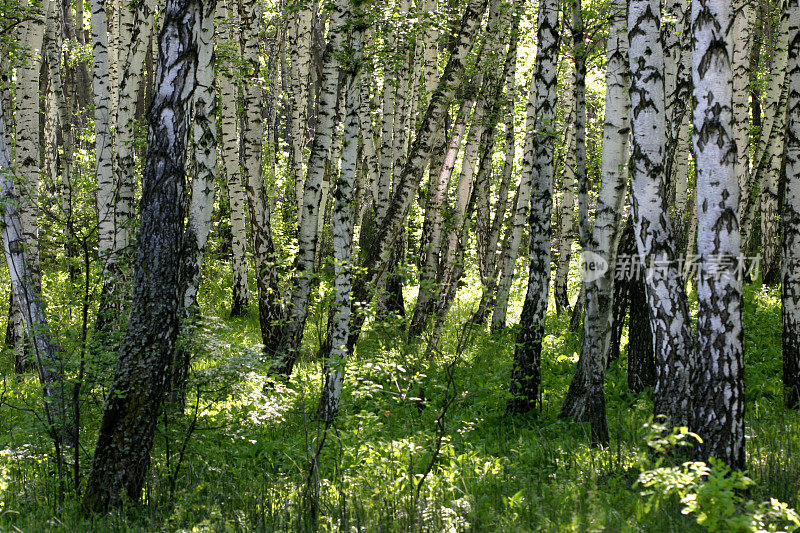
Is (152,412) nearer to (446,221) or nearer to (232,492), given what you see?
(232,492)

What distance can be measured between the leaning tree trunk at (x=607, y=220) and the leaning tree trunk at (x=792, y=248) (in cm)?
276

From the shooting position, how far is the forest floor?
184 inches

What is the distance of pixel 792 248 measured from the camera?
820cm

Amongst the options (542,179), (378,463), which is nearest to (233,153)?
(542,179)

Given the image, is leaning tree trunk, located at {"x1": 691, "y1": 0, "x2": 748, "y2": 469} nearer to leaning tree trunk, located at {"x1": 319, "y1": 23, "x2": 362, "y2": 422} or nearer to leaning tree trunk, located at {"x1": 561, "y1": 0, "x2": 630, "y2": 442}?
leaning tree trunk, located at {"x1": 561, "y1": 0, "x2": 630, "y2": 442}

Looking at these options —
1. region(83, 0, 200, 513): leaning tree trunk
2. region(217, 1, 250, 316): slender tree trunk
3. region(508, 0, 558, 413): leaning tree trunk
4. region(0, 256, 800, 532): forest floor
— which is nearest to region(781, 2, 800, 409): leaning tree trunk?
region(0, 256, 800, 532): forest floor

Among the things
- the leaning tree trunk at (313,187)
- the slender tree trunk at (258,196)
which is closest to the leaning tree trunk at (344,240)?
the leaning tree trunk at (313,187)

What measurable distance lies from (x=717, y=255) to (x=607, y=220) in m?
2.36

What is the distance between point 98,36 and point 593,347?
860 cm

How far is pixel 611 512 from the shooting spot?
449 centimetres

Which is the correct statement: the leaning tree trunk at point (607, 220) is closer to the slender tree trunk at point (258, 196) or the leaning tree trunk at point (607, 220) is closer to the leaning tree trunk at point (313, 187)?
the leaning tree trunk at point (313, 187)

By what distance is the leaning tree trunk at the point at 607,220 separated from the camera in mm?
6801

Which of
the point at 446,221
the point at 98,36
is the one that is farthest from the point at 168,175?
the point at 446,221

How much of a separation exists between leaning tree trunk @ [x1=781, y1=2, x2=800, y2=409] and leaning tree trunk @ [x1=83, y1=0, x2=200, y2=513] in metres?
7.47
